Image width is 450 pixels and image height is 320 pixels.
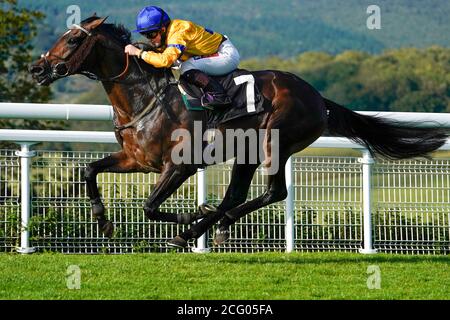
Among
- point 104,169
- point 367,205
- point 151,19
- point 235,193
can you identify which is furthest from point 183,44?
point 367,205

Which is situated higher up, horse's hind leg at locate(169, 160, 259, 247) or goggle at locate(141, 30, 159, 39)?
goggle at locate(141, 30, 159, 39)

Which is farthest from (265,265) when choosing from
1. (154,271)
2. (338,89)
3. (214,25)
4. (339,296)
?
(214,25)

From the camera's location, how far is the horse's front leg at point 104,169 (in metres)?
7.07

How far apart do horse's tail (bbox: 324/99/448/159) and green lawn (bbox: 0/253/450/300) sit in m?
0.85

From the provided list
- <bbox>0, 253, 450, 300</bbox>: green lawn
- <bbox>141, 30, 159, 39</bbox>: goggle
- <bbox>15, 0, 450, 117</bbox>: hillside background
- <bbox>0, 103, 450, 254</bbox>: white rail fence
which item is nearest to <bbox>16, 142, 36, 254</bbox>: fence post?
<bbox>0, 103, 450, 254</bbox>: white rail fence

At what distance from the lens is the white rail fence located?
8.31 m

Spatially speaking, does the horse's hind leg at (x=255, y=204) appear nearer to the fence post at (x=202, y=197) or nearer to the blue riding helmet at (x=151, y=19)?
the fence post at (x=202, y=197)

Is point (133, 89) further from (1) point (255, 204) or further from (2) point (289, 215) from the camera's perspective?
(2) point (289, 215)

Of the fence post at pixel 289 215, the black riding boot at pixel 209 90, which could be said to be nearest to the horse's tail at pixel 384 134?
the fence post at pixel 289 215

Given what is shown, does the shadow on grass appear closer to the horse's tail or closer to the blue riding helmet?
the horse's tail

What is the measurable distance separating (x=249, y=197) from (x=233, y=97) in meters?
1.77

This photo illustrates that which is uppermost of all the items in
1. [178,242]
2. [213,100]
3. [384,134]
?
[213,100]

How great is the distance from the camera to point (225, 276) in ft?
22.2
